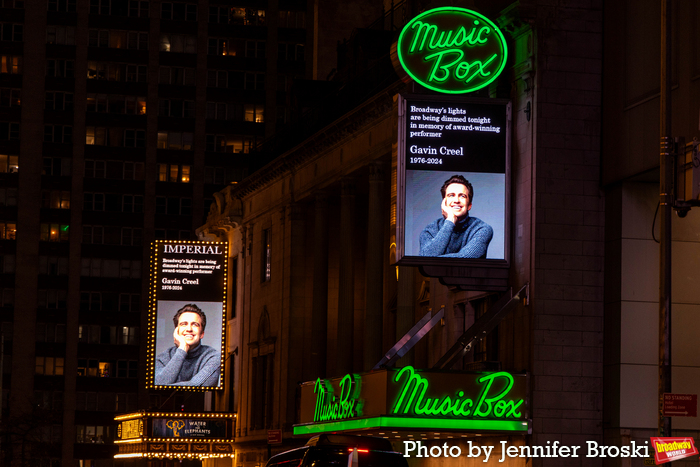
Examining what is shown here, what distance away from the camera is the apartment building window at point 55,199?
131500 millimetres

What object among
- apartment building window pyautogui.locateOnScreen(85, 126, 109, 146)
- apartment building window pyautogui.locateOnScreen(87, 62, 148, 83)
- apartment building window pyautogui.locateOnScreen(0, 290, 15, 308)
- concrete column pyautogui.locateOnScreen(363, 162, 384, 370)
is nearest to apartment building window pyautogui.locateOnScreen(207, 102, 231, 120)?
apartment building window pyautogui.locateOnScreen(87, 62, 148, 83)

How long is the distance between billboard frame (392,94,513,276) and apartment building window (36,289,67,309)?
10000 cm

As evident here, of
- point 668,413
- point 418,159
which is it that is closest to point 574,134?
point 418,159

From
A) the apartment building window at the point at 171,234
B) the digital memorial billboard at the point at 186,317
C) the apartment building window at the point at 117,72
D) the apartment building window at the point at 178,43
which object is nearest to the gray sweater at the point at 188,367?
the digital memorial billboard at the point at 186,317

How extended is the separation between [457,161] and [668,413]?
1449 cm

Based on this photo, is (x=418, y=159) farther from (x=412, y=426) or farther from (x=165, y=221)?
(x=165, y=221)

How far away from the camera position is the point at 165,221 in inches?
5226

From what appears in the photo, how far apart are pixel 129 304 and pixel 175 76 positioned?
24.6 m

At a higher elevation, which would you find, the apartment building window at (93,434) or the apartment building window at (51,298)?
the apartment building window at (51,298)

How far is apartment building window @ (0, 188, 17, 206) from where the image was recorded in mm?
131250

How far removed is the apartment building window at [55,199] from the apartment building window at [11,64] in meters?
13.2

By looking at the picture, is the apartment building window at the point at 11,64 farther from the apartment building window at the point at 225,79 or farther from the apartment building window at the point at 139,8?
the apartment building window at the point at 225,79

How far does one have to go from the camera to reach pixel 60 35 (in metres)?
134

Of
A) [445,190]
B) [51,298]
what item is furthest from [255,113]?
[445,190]
